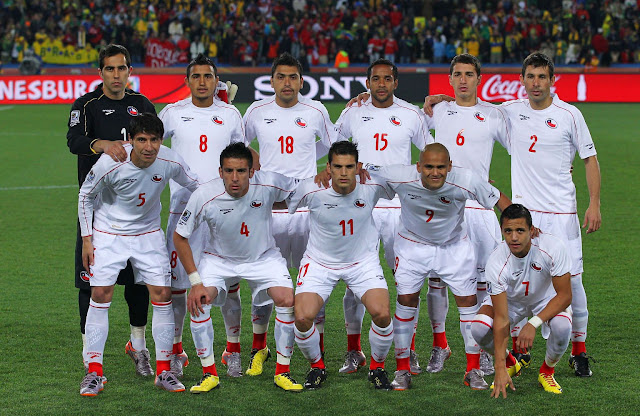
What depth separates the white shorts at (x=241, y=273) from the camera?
21.2 feet

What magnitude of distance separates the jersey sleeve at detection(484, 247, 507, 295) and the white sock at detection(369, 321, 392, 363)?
746mm

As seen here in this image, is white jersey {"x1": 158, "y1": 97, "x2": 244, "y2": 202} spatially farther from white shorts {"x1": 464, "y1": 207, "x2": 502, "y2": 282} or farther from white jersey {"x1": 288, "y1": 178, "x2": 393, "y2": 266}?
white shorts {"x1": 464, "y1": 207, "x2": 502, "y2": 282}

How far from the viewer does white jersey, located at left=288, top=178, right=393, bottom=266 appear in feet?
21.3

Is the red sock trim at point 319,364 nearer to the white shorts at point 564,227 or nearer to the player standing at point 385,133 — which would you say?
the player standing at point 385,133

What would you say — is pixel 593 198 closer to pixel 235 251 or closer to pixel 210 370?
pixel 235 251

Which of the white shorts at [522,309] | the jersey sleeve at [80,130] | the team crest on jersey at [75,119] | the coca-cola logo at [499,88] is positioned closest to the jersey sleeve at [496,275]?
the white shorts at [522,309]

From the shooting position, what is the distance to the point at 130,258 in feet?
21.0

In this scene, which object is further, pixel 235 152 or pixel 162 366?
pixel 162 366

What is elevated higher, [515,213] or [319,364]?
[515,213]

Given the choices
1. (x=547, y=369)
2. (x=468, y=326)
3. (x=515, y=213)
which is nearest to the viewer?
(x=515, y=213)

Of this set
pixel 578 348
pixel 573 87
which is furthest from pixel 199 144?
pixel 573 87

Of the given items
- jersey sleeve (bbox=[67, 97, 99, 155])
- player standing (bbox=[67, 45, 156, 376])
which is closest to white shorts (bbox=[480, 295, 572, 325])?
player standing (bbox=[67, 45, 156, 376])

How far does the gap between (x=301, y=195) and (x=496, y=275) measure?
4.87 feet

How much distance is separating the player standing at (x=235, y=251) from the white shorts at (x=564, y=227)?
6.25ft
